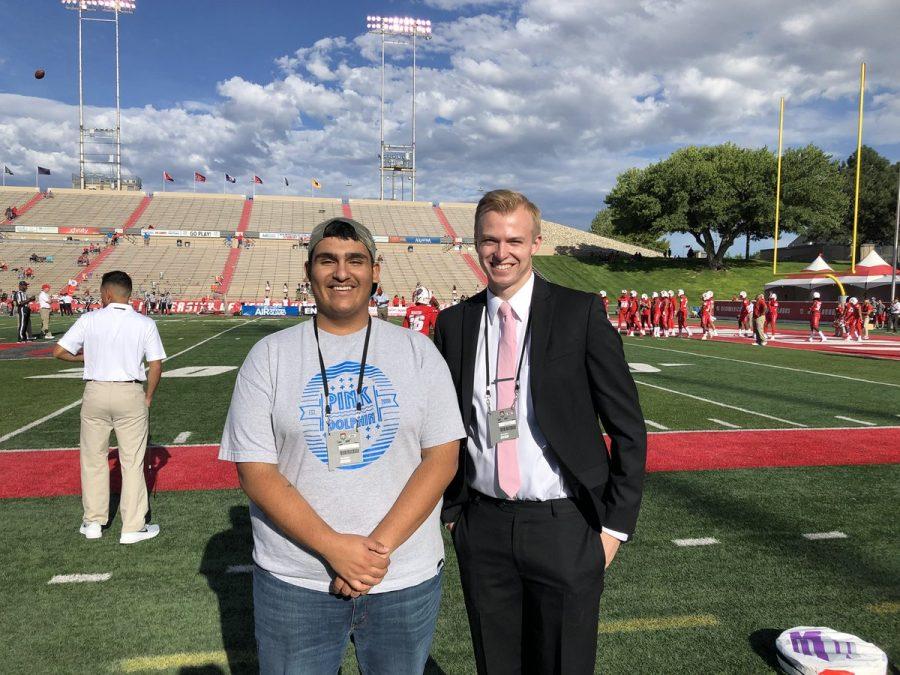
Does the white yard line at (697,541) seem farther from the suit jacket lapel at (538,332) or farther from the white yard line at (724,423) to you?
the white yard line at (724,423)

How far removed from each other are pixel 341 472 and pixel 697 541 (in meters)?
3.59

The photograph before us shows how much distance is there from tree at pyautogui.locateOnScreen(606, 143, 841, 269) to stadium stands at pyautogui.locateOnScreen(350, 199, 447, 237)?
63.6 ft

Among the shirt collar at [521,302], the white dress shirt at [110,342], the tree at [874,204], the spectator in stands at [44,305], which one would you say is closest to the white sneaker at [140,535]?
the white dress shirt at [110,342]

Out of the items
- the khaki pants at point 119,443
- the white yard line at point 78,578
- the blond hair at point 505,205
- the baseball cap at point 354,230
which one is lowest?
the white yard line at point 78,578

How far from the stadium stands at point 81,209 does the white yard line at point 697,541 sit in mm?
60543

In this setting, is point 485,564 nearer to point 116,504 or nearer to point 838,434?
point 116,504

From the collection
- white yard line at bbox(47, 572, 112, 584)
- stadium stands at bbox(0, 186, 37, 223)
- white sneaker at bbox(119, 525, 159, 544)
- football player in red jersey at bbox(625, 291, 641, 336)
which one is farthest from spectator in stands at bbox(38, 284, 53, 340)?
stadium stands at bbox(0, 186, 37, 223)

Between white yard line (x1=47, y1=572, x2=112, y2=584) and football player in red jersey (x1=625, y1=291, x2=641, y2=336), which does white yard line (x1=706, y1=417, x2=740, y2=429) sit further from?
football player in red jersey (x1=625, y1=291, x2=641, y2=336)

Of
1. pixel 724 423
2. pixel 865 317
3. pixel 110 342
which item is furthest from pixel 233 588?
pixel 865 317

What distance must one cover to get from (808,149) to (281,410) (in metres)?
63.6

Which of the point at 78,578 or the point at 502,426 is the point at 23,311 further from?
the point at 502,426

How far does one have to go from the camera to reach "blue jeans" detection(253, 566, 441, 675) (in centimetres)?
178

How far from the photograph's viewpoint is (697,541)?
179 inches

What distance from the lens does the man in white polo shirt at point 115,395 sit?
Result: 174 inches
